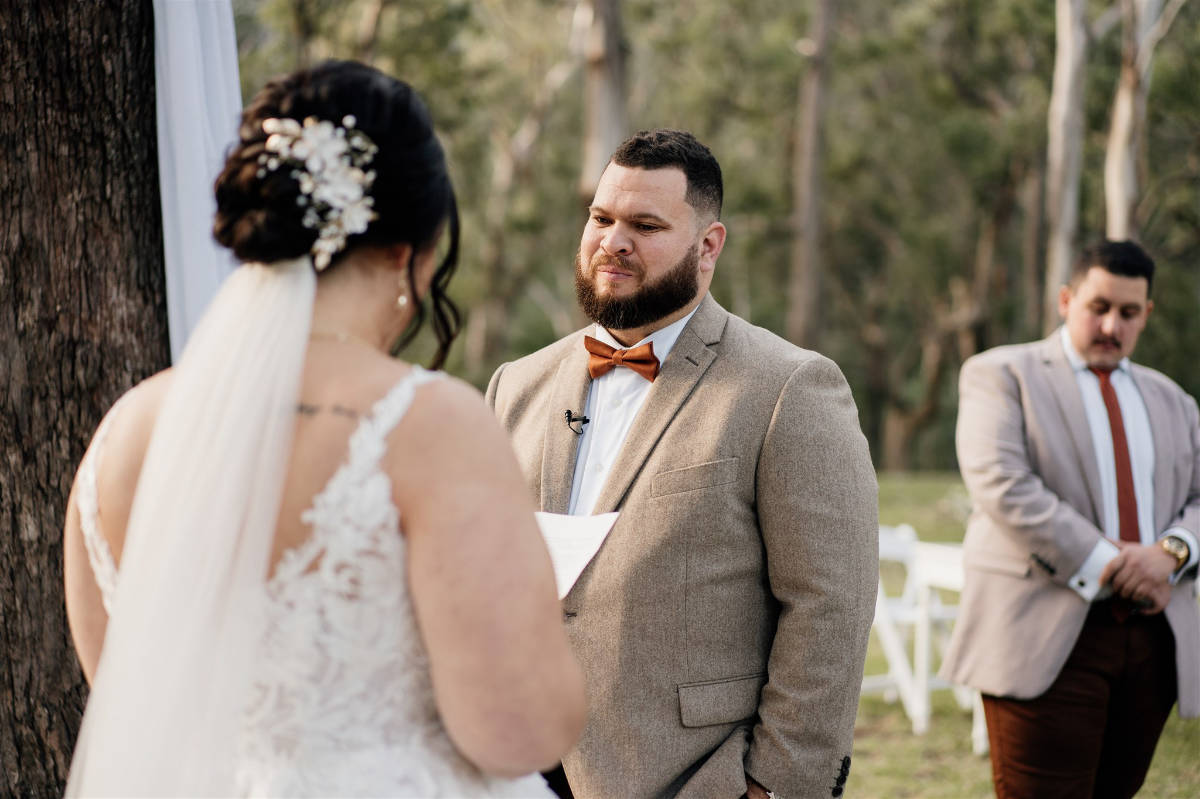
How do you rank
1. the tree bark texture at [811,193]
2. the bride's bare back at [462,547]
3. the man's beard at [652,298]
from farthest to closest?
the tree bark texture at [811,193]
the man's beard at [652,298]
the bride's bare back at [462,547]

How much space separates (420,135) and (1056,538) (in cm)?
278

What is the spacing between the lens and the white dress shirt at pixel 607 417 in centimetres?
262

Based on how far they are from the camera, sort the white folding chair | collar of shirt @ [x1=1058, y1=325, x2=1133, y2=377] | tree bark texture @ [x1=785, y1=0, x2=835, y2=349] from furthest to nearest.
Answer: tree bark texture @ [x1=785, y1=0, x2=835, y2=349] < the white folding chair < collar of shirt @ [x1=1058, y1=325, x2=1133, y2=377]

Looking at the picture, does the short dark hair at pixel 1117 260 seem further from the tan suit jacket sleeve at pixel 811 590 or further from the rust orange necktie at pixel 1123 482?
the tan suit jacket sleeve at pixel 811 590

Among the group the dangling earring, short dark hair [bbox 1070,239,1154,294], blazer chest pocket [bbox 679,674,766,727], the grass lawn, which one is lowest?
the grass lawn

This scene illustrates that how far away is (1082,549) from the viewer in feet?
11.9

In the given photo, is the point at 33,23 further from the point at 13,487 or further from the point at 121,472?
the point at 121,472

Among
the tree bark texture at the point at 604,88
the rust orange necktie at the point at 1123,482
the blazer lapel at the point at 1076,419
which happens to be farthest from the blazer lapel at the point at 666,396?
the tree bark texture at the point at 604,88

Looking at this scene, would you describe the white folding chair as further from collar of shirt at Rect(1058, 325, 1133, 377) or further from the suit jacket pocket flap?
collar of shirt at Rect(1058, 325, 1133, 377)

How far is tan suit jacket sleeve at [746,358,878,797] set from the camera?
238 cm

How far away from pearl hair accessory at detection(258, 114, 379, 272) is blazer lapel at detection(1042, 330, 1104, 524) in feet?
9.66

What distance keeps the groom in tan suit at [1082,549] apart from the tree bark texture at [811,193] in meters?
13.4

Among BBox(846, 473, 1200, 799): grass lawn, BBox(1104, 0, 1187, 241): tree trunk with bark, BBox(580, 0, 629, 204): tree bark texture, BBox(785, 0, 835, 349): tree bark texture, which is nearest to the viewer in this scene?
BBox(846, 473, 1200, 799): grass lawn

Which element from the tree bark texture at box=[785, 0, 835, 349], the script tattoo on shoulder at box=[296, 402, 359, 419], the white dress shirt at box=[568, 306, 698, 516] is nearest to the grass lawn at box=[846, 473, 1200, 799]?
the white dress shirt at box=[568, 306, 698, 516]
